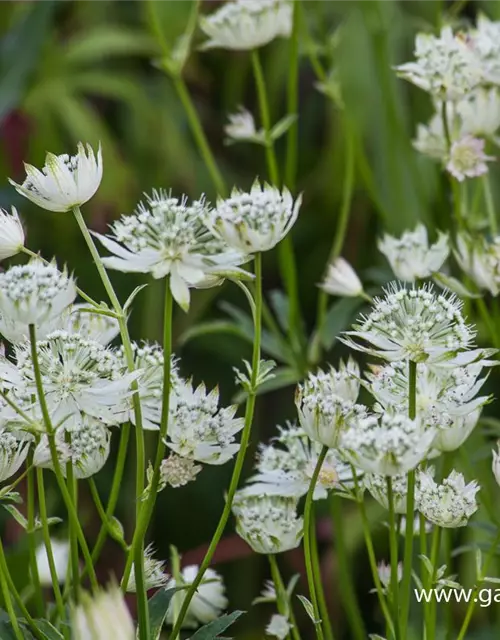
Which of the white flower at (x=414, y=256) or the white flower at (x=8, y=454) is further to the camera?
the white flower at (x=414, y=256)

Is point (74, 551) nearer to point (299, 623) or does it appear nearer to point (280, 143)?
point (299, 623)

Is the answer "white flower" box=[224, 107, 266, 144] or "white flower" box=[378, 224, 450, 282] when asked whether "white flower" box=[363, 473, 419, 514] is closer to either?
"white flower" box=[378, 224, 450, 282]

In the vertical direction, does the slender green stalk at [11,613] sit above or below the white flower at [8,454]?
below

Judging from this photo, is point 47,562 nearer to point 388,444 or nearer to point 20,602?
point 20,602

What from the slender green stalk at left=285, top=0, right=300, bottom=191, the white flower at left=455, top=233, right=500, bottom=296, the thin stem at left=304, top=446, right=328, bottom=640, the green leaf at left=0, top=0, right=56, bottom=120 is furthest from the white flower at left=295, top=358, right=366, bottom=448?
the green leaf at left=0, top=0, right=56, bottom=120

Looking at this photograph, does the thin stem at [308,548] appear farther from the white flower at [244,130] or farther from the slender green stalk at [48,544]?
the white flower at [244,130]

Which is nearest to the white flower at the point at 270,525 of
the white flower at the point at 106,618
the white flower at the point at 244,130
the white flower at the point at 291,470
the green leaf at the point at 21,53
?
the white flower at the point at 291,470

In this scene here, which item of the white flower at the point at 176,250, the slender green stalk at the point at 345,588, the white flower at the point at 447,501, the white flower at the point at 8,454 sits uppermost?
the white flower at the point at 176,250
